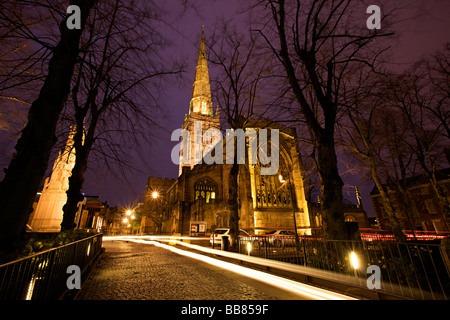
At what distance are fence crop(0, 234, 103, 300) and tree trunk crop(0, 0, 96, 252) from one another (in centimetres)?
51

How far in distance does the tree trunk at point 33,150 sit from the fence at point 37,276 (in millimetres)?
511

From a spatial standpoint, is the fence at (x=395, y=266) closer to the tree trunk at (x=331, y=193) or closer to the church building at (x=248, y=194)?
the tree trunk at (x=331, y=193)

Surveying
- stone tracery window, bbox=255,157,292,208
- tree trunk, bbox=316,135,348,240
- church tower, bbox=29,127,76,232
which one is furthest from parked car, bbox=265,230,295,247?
stone tracery window, bbox=255,157,292,208

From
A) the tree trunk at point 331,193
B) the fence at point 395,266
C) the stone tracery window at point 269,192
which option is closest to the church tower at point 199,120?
the stone tracery window at point 269,192

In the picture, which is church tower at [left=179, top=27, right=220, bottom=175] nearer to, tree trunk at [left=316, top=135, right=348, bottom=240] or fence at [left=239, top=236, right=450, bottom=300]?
tree trunk at [left=316, top=135, right=348, bottom=240]

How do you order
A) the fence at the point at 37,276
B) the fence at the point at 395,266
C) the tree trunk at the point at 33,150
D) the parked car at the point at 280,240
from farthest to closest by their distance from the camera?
the parked car at the point at 280,240 → the fence at the point at 395,266 → the tree trunk at the point at 33,150 → the fence at the point at 37,276

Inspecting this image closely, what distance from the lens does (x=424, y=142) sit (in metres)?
13.1

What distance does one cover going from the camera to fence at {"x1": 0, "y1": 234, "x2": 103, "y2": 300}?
6.58 feet

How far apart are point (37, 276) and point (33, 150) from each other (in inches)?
74.4

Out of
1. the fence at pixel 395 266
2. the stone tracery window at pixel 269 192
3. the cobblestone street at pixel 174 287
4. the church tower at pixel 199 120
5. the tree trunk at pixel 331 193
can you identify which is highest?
the church tower at pixel 199 120

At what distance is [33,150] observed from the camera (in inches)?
121

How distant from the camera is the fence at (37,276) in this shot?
2.01 metres
